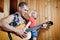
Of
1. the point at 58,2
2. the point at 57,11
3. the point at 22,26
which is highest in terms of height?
the point at 58,2

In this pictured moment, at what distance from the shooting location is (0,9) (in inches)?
108

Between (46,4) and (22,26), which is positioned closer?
(22,26)

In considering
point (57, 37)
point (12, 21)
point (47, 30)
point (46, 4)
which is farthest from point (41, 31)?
point (12, 21)

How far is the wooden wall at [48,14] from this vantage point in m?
2.75

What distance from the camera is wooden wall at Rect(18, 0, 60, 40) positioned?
2.75 m

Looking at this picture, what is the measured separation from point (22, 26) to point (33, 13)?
648 mm

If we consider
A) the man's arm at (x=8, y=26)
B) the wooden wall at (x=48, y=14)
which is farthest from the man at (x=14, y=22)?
the wooden wall at (x=48, y=14)

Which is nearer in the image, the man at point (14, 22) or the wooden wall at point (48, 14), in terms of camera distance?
the man at point (14, 22)

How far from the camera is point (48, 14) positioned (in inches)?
109

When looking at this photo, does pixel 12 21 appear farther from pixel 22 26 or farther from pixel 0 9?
pixel 0 9

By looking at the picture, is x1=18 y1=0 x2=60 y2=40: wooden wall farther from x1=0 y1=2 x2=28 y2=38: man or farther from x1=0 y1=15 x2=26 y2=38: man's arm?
x1=0 y1=15 x2=26 y2=38: man's arm

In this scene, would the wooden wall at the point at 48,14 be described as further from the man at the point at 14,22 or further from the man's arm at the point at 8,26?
the man's arm at the point at 8,26

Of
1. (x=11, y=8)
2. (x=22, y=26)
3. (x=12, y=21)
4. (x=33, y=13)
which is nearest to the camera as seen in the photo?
(x=12, y=21)

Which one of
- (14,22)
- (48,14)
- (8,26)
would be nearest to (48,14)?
(48,14)
